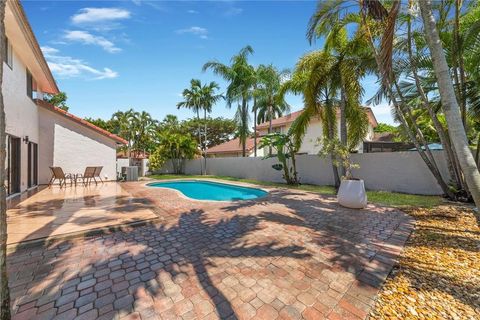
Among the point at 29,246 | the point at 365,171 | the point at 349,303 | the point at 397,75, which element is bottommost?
the point at 349,303

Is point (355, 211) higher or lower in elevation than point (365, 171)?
lower

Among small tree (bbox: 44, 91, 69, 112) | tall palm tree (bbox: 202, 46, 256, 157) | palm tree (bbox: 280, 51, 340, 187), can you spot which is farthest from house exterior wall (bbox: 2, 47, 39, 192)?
small tree (bbox: 44, 91, 69, 112)

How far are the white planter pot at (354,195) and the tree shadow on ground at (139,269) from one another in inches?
161

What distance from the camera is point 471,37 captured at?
639 centimetres

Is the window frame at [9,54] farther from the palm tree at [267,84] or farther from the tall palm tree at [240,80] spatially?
the palm tree at [267,84]

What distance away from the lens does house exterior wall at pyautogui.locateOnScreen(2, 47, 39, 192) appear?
751 centimetres

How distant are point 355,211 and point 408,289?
166 inches

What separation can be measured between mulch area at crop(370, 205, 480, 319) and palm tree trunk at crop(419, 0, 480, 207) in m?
1.23

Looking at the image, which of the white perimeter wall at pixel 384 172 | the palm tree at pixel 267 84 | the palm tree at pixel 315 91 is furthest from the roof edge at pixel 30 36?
the white perimeter wall at pixel 384 172

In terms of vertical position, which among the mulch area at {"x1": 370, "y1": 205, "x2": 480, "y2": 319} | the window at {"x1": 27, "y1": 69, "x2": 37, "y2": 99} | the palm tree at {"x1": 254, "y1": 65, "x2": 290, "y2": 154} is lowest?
the mulch area at {"x1": 370, "y1": 205, "x2": 480, "y2": 319}

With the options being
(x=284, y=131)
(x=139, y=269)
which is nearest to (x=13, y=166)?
(x=139, y=269)

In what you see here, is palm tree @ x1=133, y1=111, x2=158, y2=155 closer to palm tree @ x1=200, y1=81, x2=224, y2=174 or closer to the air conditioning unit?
palm tree @ x1=200, y1=81, x2=224, y2=174

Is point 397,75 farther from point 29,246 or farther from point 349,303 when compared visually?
point 29,246

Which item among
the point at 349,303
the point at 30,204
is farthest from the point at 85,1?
the point at 349,303
